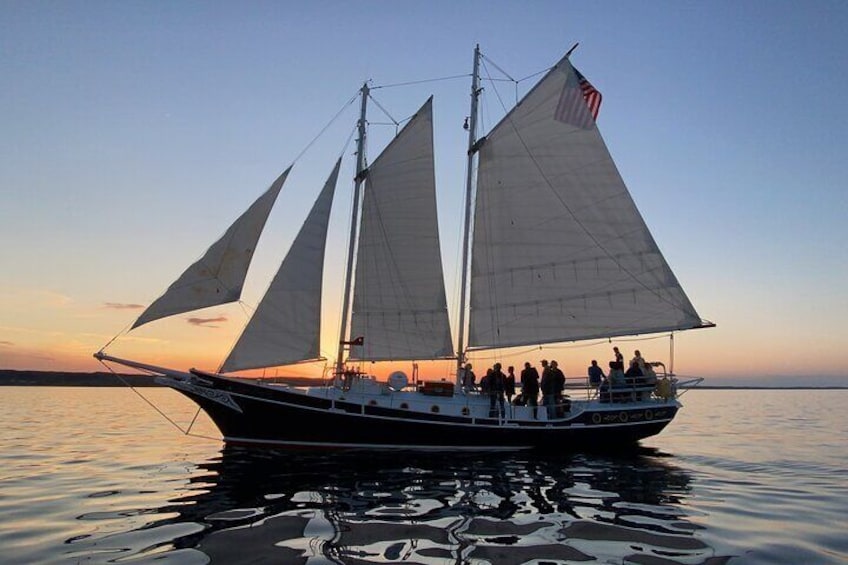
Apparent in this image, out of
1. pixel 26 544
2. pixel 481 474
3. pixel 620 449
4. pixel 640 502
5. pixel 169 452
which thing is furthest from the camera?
pixel 620 449

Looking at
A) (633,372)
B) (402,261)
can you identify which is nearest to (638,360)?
(633,372)

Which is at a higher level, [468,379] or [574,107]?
[574,107]

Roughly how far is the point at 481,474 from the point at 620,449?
1118cm

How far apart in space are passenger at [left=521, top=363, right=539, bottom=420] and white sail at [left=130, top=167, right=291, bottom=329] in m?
13.1

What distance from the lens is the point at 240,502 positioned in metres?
14.6

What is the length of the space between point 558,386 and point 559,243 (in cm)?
684

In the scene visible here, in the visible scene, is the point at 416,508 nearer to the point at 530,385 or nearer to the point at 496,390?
the point at 496,390

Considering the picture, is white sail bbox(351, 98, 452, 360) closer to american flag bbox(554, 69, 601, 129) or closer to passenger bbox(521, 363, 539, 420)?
passenger bbox(521, 363, 539, 420)

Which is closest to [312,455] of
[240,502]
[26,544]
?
[240,502]

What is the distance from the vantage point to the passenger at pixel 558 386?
27.2m

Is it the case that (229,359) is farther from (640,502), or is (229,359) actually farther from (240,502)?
(640,502)

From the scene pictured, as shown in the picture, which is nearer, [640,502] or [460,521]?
[460,521]

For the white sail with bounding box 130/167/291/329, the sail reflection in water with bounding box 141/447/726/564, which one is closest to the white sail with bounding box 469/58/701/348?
the sail reflection in water with bounding box 141/447/726/564

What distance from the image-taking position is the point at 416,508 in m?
13.9
